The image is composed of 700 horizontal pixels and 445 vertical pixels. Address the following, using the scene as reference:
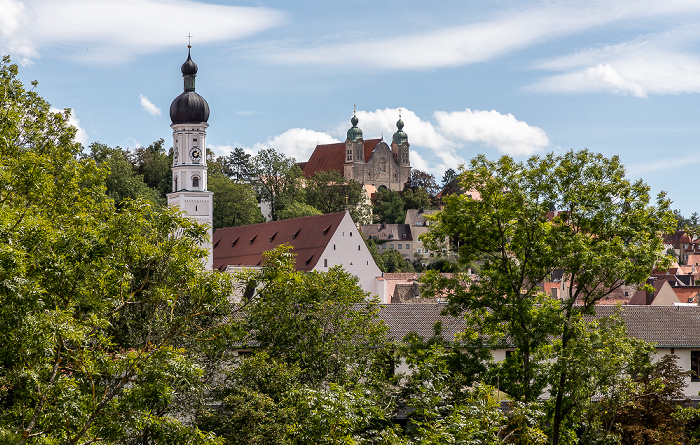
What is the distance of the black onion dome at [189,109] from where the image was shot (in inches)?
3282

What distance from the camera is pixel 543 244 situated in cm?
2439

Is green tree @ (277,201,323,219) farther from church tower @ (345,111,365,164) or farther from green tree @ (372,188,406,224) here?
church tower @ (345,111,365,164)

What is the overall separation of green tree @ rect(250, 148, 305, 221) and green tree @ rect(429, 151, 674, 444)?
85.2 m

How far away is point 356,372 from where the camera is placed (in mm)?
21297

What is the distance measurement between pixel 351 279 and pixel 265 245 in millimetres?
63924

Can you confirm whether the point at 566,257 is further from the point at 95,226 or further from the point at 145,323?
the point at 95,226

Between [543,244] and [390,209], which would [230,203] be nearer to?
[390,209]

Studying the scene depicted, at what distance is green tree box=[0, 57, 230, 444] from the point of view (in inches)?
545

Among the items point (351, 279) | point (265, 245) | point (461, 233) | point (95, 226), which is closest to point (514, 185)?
point (461, 233)

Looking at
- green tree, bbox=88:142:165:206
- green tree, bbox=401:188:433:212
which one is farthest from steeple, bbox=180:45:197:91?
green tree, bbox=401:188:433:212

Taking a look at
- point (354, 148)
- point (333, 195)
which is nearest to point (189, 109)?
point (333, 195)

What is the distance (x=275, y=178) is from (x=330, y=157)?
5344cm

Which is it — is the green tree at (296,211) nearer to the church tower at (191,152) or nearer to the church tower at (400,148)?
the church tower at (191,152)

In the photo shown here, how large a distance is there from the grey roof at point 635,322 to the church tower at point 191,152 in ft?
156
